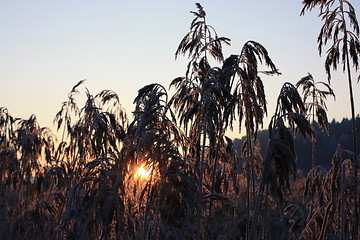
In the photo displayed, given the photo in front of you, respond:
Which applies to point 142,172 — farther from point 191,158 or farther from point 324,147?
point 324,147

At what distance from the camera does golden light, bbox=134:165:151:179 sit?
5.91 m

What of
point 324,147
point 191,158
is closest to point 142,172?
point 191,158

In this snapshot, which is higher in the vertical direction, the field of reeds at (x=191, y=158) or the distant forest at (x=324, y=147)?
the distant forest at (x=324, y=147)

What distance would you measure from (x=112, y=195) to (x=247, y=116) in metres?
2.32

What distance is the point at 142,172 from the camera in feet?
19.8

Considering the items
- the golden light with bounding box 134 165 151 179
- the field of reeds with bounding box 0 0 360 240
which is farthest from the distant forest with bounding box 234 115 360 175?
the golden light with bounding box 134 165 151 179

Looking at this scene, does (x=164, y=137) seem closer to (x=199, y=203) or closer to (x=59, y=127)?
(x=199, y=203)

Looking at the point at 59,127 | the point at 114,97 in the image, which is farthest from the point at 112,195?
the point at 59,127

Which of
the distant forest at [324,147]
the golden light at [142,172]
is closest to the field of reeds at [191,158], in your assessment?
the golden light at [142,172]

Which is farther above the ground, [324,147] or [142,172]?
[324,147]

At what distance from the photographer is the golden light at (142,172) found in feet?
19.4

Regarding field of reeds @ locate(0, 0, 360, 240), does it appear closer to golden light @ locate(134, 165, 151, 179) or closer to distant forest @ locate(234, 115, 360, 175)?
golden light @ locate(134, 165, 151, 179)

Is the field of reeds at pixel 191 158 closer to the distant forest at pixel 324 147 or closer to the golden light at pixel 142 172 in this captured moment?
the golden light at pixel 142 172

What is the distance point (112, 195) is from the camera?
21.1ft
